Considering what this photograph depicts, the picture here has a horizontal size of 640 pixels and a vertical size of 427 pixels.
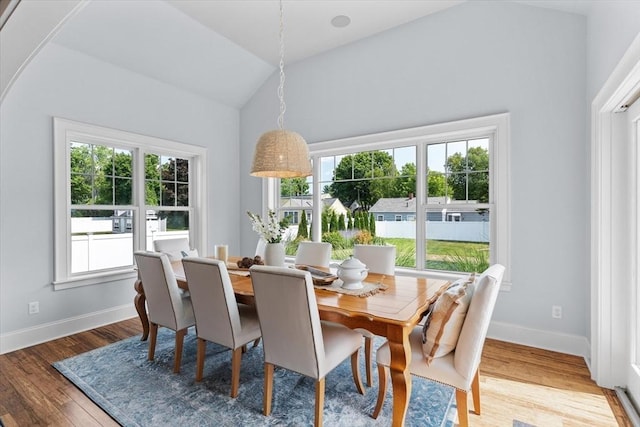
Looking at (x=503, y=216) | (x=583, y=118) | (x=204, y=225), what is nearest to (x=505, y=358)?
(x=503, y=216)

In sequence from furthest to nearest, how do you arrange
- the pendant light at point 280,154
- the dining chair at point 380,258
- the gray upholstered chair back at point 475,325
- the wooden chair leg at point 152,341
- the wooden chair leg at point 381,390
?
the dining chair at point 380,258, the wooden chair leg at point 152,341, the pendant light at point 280,154, the wooden chair leg at point 381,390, the gray upholstered chair back at point 475,325

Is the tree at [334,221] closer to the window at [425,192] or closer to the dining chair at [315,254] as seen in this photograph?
the window at [425,192]

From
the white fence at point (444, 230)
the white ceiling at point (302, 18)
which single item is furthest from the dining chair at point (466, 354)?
the white ceiling at point (302, 18)

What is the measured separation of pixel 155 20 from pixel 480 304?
4.01 m

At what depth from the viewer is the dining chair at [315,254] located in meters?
3.20

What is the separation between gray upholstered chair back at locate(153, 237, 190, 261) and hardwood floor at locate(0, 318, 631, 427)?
1104mm

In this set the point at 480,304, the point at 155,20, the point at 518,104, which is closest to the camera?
the point at 480,304

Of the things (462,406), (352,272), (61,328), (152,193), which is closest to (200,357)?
(352,272)

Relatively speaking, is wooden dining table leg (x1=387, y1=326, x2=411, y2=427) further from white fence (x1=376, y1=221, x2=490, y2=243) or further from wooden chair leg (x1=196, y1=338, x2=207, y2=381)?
white fence (x1=376, y1=221, x2=490, y2=243)

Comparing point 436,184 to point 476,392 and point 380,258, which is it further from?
point 476,392

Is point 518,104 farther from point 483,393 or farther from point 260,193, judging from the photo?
point 260,193

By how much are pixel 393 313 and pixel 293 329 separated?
55cm

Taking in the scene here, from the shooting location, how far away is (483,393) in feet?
7.45

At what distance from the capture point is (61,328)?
3.32m
